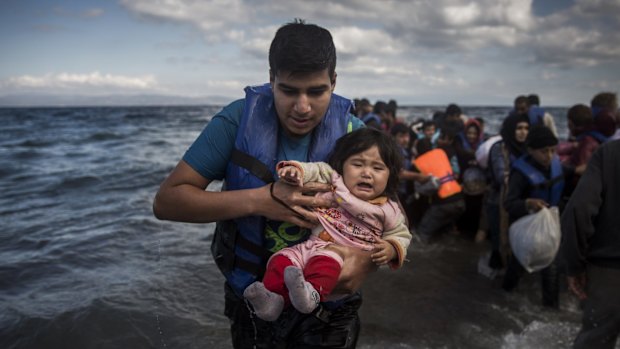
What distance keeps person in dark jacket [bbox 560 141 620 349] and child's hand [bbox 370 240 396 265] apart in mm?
1757

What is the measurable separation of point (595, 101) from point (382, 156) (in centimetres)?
602

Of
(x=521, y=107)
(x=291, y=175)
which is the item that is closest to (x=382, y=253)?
(x=291, y=175)

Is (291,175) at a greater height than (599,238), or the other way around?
(291,175)

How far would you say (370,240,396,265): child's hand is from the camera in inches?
88.1

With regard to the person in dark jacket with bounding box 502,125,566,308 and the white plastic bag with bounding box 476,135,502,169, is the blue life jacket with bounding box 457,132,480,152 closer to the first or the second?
the white plastic bag with bounding box 476,135,502,169

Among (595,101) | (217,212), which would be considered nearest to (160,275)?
(217,212)

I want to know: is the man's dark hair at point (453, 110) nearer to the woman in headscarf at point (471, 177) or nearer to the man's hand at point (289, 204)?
the woman in headscarf at point (471, 177)

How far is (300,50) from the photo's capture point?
2.11 meters

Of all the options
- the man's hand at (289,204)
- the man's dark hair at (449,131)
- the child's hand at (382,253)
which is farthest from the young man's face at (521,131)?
the man's hand at (289,204)

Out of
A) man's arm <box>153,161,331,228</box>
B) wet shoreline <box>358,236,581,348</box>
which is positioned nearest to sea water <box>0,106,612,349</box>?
wet shoreline <box>358,236,581,348</box>

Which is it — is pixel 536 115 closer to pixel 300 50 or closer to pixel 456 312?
pixel 456 312

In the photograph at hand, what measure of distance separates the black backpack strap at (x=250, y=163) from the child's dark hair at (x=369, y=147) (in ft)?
1.41

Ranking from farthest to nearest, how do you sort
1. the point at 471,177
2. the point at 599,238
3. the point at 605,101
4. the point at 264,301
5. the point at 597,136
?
the point at 471,177
the point at 605,101
the point at 597,136
the point at 599,238
the point at 264,301

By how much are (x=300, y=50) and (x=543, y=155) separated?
13.7ft
